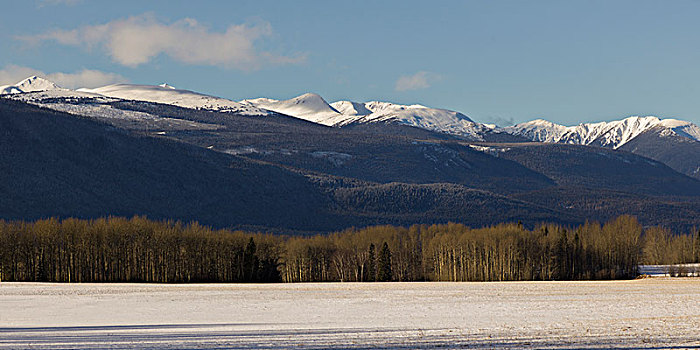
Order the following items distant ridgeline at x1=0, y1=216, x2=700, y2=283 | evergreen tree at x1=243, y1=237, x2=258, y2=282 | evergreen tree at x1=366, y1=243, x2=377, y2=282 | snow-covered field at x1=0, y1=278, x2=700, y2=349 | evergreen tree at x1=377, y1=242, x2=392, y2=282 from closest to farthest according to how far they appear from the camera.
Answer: snow-covered field at x1=0, y1=278, x2=700, y2=349 < evergreen tree at x1=243, y1=237, x2=258, y2=282 < distant ridgeline at x1=0, y1=216, x2=700, y2=283 < evergreen tree at x1=377, y1=242, x2=392, y2=282 < evergreen tree at x1=366, y1=243, x2=377, y2=282

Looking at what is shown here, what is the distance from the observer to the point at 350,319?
171 ft

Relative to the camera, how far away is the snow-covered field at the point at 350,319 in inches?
1540

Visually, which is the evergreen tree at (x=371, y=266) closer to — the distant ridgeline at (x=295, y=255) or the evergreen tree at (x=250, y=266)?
the distant ridgeline at (x=295, y=255)

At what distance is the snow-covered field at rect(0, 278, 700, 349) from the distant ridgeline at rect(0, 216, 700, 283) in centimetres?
5251

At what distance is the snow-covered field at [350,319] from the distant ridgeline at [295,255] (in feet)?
172

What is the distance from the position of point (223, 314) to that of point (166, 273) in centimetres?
8029

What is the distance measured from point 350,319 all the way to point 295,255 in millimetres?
96304

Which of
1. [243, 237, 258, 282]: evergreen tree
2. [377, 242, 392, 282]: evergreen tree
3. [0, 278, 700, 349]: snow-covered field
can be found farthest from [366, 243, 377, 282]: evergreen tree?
[0, 278, 700, 349]: snow-covered field

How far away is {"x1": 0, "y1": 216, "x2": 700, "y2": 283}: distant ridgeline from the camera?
433 ft

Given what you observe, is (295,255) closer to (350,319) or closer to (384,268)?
(384,268)

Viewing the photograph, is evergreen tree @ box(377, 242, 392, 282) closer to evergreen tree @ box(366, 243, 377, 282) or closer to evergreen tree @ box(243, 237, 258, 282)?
evergreen tree @ box(366, 243, 377, 282)

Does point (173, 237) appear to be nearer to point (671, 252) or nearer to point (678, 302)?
point (678, 302)

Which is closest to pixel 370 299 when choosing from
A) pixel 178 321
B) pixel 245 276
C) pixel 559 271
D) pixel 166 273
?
pixel 178 321

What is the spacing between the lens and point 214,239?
471 feet
